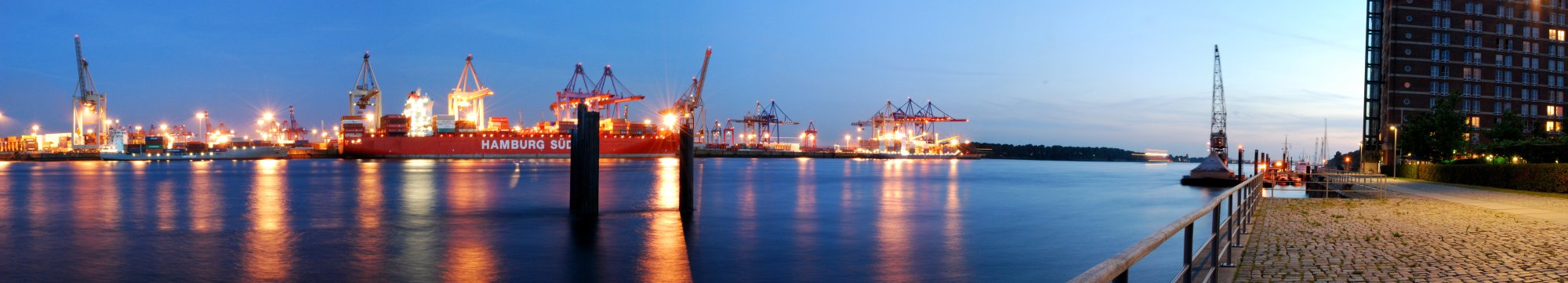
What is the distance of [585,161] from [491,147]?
93112 millimetres

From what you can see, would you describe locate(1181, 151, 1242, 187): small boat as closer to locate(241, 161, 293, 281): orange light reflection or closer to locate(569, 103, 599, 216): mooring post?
locate(569, 103, 599, 216): mooring post

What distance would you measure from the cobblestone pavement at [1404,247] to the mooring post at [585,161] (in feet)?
40.7

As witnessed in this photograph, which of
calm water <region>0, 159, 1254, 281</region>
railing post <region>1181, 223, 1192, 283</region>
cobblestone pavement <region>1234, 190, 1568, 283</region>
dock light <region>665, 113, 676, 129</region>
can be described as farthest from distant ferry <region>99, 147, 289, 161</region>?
railing post <region>1181, 223, 1192, 283</region>

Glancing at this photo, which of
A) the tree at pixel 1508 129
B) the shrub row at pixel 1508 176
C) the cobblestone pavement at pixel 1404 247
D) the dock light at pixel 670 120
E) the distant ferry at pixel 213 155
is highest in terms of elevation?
the dock light at pixel 670 120

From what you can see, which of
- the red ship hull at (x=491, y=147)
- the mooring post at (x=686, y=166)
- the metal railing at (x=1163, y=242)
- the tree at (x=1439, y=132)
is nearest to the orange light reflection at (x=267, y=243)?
the mooring post at (x=686, y=166)

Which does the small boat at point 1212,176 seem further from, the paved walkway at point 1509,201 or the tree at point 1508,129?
the paved walkway at point 1509,201

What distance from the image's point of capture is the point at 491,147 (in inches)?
4267

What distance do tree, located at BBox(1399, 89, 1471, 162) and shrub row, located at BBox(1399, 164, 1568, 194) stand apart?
12.9 meters

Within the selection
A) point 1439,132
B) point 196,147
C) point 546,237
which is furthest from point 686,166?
point 196,147

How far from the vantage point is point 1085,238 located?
19359mm

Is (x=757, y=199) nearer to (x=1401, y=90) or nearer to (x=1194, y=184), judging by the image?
(x=1194, y=184)

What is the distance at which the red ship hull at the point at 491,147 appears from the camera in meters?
104

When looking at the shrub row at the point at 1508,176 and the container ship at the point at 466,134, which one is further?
the container ship at the point at 466,134

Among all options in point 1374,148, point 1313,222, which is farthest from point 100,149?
point 1374,148
